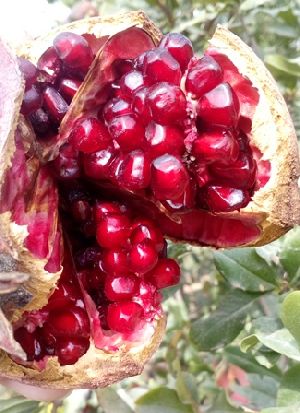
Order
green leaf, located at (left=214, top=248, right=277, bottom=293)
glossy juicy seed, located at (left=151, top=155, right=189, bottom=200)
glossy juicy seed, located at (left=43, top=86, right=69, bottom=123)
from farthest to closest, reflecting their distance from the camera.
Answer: green leaf, located at (left=214, top=248, right=277, bottom=293), glossy juicy seed, located at (left=43, top=86, right=69, bottom=123), glossy juicy seed, located at (left=151, top=155, right=189, bottom=200)

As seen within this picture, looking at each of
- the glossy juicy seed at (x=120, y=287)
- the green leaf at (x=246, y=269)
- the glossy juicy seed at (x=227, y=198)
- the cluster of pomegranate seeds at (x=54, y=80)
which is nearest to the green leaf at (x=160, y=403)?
the green leaf at (x=246, y=269)

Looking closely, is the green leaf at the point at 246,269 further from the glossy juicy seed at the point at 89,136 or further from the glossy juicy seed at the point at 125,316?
the glossy juicy seed at the point at 89,136

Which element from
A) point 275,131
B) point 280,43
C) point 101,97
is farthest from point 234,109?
point 280,43

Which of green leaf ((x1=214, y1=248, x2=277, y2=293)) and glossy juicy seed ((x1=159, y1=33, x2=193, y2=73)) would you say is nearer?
glossy juicy seed ((x1=159, y1=33, x2=193, y2=73))

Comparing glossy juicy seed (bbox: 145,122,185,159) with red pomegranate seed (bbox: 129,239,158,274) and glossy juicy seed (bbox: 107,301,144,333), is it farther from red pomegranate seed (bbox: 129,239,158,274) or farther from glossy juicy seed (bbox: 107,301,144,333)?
glossy juicy seed (bbox: 107,301,144,333)

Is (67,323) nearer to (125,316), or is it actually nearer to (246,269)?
(125,316)

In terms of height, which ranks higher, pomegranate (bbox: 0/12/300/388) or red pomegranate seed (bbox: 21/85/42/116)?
red pomegranate seed (bbox: 21/85/42/116)

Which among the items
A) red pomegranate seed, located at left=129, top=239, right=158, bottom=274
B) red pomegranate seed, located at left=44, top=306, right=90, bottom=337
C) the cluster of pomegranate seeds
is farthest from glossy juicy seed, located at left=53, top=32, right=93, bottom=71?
red pomegranate seed, located at left=44, top=306, right=90, bottom=337
